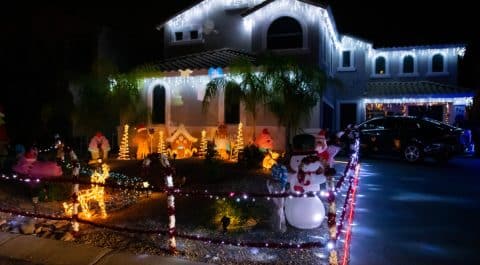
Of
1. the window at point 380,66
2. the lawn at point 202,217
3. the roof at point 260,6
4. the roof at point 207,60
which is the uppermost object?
the roof at point 260,6

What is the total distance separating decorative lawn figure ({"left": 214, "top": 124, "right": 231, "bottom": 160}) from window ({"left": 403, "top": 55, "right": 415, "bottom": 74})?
45.9ft

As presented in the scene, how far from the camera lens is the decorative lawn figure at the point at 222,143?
14.3m

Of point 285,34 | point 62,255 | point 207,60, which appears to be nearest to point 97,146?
point 207,60

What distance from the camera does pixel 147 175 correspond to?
39.1 ft

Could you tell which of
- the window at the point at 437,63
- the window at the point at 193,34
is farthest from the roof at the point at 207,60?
Result: the window at the point at 437,63

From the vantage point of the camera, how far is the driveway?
5.56m

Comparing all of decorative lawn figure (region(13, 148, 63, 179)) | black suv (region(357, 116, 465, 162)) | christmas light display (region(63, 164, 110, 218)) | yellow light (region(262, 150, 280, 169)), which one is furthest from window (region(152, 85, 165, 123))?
christmas light display (region(63, 164, 110, 218))

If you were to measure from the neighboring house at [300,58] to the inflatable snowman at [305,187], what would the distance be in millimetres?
9209

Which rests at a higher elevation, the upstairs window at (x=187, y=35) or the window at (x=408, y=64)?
the upstairs window at (x=187, y=35)

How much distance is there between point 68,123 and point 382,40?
17.3 m

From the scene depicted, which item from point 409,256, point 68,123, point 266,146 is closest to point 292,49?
point 266,146

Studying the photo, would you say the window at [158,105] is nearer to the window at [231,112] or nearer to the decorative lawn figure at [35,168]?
the window at [231,112]

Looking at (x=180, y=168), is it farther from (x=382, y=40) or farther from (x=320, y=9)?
(x=382, y=40)

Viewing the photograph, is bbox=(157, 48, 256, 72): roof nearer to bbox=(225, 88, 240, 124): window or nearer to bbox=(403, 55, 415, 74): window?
bbox=(225, 88, 240, 124): window
